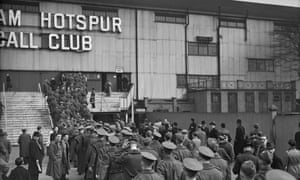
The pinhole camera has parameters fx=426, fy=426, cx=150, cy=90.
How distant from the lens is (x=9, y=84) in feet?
113

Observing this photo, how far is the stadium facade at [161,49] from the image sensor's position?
36.1m

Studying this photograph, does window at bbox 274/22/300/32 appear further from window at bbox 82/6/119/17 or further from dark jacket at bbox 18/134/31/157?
dark jacket at bbox 18/134/31/157

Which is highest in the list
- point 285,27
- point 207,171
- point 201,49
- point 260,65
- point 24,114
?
point 285,27

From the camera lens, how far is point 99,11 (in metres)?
38.7

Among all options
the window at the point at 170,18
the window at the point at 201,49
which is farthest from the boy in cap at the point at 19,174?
the window at the point at 201,49

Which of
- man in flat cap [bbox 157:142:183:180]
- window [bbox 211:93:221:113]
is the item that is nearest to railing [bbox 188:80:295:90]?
window [bbox 211:93:221:113]

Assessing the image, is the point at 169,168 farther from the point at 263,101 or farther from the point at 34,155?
the point at 263,101

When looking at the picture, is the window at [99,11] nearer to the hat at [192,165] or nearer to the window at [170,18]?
the window at [170,18]

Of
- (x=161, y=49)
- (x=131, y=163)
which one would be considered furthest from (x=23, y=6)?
(x=131, y=163)

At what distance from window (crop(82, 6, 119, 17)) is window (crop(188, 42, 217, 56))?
8.17m

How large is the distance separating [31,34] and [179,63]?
1417 cm

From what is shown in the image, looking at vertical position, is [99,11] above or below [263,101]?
above

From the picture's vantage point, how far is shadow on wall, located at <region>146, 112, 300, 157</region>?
61.6 ft

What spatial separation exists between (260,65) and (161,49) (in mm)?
11475
